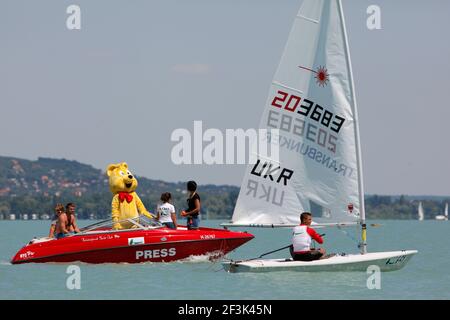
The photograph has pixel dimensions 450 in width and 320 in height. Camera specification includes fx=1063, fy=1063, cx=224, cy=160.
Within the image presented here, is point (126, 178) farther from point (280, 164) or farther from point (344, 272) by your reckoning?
point (344, 272)

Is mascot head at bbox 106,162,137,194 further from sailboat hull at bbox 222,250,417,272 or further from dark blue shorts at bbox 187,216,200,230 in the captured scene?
sailboat hull at bbox 222,250,417,272

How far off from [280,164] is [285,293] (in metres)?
4.01

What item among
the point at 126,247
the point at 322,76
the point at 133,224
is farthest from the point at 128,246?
the point at 322,76

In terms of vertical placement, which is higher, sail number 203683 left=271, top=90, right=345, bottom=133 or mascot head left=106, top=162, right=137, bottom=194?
sail number 203683 left=271, top=90, right=345, bottom=133

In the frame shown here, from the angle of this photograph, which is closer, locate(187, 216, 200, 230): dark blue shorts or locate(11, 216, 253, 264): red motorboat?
locate(11, 216, 253, 264): red motorboat

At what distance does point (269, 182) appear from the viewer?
24.1 metres

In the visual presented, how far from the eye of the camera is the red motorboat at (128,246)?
25406 millimetres

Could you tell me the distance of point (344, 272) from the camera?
23203 millimetres

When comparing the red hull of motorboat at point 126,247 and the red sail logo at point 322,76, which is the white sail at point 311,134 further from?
the red hull of motorboat at point 126,247

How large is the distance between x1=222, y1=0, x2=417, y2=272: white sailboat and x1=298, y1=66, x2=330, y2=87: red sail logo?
0.07ft

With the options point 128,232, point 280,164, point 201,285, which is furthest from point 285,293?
point 128,232

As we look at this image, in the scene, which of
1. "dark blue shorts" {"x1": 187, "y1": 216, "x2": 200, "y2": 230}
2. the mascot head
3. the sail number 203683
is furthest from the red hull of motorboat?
the sail number 203683

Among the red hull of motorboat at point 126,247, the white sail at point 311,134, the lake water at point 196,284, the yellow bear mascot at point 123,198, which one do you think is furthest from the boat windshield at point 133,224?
the white sail at point 311,134

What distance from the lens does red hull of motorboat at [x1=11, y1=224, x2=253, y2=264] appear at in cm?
2541
